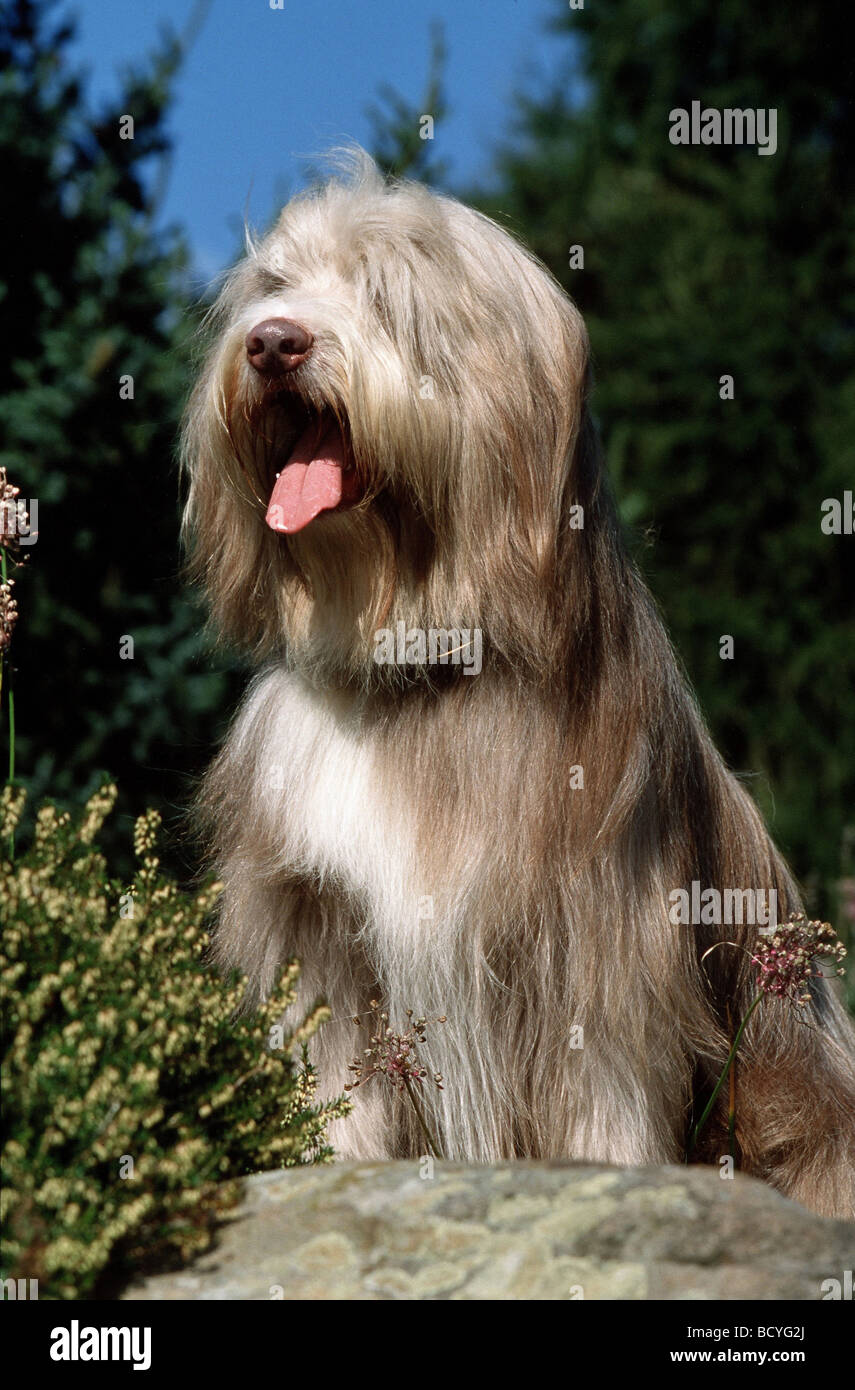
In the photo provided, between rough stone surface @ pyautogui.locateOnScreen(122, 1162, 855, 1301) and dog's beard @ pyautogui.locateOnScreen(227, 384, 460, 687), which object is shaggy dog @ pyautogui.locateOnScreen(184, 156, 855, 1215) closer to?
dog's beard @ pyautogui.locateOnScreen(227, 384, 460, 687)

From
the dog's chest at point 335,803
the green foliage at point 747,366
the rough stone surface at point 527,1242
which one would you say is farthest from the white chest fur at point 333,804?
the green foliage at point 747,366

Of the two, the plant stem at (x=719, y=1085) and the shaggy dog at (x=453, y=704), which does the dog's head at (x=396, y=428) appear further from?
the plant stem at (x=719, y=1085)

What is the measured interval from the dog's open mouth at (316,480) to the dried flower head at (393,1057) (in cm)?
107

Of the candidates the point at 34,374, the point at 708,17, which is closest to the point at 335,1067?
the point at 34,374

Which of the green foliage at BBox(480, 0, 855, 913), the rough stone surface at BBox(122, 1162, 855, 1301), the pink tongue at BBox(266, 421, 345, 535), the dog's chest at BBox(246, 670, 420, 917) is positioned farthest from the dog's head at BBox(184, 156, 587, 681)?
the green foliage at BBox(480, 0, 855, 913)

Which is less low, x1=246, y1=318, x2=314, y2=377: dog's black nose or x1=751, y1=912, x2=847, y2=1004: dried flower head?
x1=246, y1=318, x2=314, y2=377: dog's black nose

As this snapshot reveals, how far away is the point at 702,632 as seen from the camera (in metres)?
9.16

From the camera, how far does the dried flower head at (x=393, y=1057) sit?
124 inches

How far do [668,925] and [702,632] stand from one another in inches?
228

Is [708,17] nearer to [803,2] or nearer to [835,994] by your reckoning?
[803,2]

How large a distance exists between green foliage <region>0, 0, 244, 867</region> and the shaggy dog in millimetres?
1292

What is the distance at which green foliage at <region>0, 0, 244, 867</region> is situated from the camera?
4875mm

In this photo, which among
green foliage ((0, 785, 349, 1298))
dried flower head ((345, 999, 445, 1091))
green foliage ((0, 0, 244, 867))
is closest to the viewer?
green foliage ((0, 785, 349, 1298))

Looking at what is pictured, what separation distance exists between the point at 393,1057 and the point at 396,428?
130 centimetres
